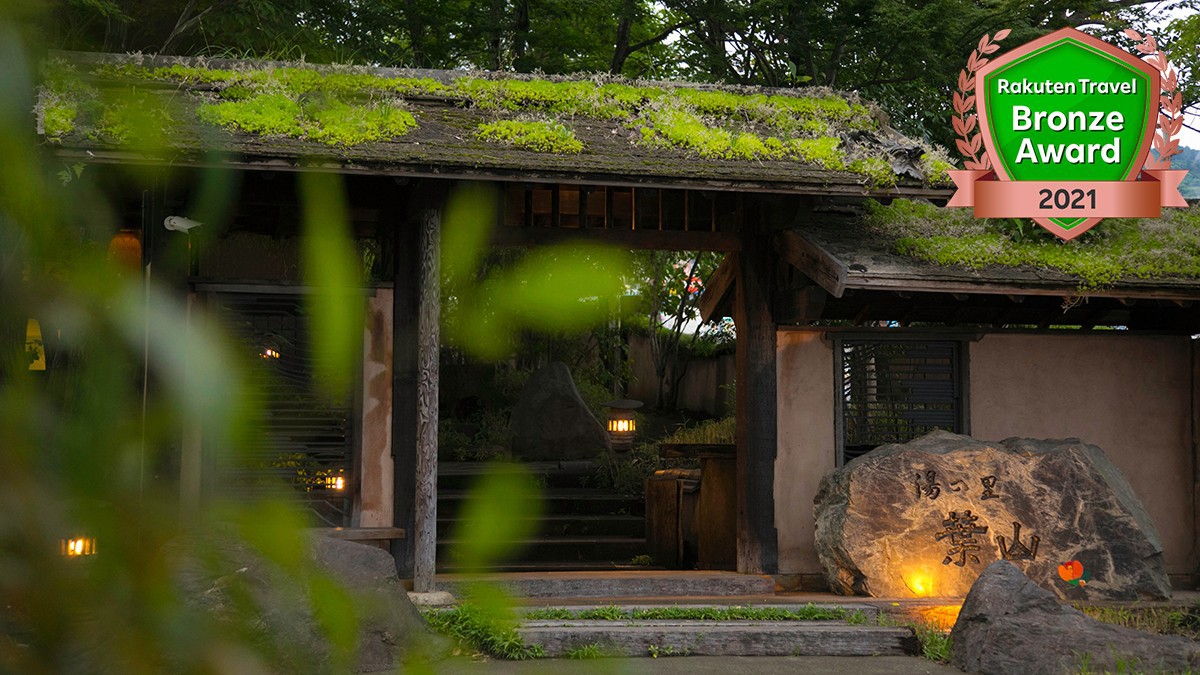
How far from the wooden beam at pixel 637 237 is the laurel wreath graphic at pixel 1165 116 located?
3.70 metres

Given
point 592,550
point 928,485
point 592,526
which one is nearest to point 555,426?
point 592,526

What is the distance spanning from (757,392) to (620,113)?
8.47 ft

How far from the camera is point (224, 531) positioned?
2.28 ft

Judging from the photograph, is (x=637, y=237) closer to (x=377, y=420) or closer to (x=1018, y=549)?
(x=377, y=420)

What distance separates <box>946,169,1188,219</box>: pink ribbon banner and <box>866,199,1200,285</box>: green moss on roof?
19cm

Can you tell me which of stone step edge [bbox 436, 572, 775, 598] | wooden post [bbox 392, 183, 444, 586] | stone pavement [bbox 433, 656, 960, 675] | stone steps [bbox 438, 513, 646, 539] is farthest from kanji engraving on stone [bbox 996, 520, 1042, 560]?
stone steps [bbox 438, 513, 646, 539]

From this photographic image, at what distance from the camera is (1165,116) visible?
10.6 metres

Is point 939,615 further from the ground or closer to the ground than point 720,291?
closer to the ground

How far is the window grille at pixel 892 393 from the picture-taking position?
35.1 ft

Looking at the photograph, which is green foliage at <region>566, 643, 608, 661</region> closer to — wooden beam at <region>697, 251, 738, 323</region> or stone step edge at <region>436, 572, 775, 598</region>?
stone step edge at <region>436, 572, 775, 598</region>

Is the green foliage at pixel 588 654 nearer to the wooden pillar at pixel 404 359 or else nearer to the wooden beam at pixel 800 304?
the wooden pillar at pixel 404 359

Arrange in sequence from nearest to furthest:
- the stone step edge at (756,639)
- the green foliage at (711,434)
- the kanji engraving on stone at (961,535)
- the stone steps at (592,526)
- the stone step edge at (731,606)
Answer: the stone step edge at (756,639), the stone step edge at (731,606), the kanji engraving on stone at (961,535), the stone steps at (592,526), the green foliage at (711,434)

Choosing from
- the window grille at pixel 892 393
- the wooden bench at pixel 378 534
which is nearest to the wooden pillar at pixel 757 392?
the window grille at pixel 892 393

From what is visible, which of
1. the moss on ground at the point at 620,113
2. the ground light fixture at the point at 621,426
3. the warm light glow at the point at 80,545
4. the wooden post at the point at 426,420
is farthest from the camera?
the ground light fixture at the point at 621,426
